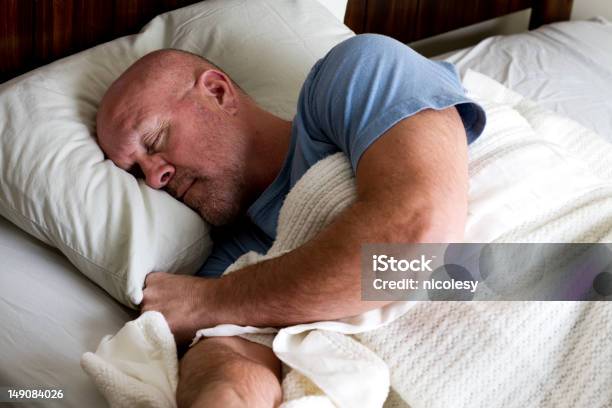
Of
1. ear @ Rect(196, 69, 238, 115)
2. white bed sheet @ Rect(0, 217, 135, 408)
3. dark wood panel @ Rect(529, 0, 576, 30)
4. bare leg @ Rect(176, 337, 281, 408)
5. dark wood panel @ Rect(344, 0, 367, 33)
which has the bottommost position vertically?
white bed sheet @ Rect(0, 217, 135, 408)

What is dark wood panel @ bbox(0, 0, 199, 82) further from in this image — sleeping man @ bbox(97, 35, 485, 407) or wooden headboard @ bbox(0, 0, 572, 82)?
sleeping man @ bbox(97, 35, 485, 407)

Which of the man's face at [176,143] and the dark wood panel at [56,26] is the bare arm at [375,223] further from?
the dark wood panel at [56,26]

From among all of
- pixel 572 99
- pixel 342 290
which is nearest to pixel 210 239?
pixel 342 290

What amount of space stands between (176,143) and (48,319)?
0.30m

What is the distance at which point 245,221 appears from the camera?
4.35 ft

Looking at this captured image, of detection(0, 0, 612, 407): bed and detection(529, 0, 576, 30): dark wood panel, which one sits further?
detection(529, 0, 576, 30): dark wood panel

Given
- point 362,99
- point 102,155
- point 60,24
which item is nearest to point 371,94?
point 362,99

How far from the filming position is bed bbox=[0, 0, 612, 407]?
3.52 ft

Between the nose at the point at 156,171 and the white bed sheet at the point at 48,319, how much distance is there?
0.17 meters

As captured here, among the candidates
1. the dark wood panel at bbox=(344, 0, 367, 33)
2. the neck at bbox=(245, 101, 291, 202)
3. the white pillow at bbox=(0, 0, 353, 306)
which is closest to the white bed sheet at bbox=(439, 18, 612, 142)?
the dark wood panel at bbox=(344, 0, 367, 33)

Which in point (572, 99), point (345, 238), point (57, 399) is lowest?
point (57, 399)

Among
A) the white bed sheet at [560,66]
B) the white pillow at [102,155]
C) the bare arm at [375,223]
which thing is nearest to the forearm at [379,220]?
the bare arm at [375,223]

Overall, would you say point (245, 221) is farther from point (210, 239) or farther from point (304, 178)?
point (304, 178)

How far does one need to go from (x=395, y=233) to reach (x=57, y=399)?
451 millimetres
